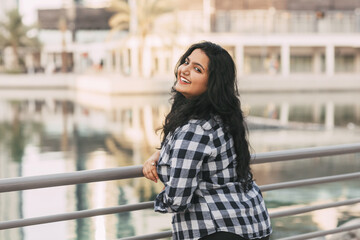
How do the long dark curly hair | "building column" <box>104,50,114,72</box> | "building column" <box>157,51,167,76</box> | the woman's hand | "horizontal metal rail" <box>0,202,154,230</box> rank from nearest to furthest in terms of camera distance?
the long dark curly hair < the woman's hand < "horizontal metal rail" <box>0,202,154,230</box> < "building column" <box>157,51,167,76</box> < "building column" <box>104,50,114,72</box>

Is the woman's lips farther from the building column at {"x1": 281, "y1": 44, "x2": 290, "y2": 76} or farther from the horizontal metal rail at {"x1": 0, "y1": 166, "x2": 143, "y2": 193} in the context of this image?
the building column at {"x1": 281, "y1": 44, "x2": 290, "y2": 76}

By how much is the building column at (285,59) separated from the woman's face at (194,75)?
178 feet

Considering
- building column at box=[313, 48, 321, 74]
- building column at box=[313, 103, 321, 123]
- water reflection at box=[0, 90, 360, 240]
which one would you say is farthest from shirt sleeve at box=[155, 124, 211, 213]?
building column at box=[313, 48, 321, 74]

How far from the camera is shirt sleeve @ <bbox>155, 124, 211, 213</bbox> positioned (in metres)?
2.12

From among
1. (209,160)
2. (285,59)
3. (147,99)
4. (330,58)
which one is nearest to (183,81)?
(209,160)

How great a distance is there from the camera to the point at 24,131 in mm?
22156

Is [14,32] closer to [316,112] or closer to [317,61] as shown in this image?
[317,61]

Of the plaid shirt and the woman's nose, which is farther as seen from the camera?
the woman's nose

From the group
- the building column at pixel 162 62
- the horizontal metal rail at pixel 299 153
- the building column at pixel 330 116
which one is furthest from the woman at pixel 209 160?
the building column at pixel 162 62

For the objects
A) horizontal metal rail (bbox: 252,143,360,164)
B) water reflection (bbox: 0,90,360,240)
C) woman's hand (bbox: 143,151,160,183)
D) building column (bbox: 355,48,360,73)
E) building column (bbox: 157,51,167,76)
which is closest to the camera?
woman's hand (bbox: 143,151,160,183)

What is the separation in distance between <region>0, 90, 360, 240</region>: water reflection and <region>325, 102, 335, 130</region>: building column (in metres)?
0.04

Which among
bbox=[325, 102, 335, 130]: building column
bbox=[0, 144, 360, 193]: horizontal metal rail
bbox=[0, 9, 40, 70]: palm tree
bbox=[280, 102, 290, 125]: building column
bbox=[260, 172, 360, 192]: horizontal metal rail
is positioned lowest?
bbox=[325, 102, 335, 130]: building column

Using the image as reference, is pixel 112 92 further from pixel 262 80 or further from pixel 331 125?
pixel 331 125

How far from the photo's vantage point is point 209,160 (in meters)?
2.20
